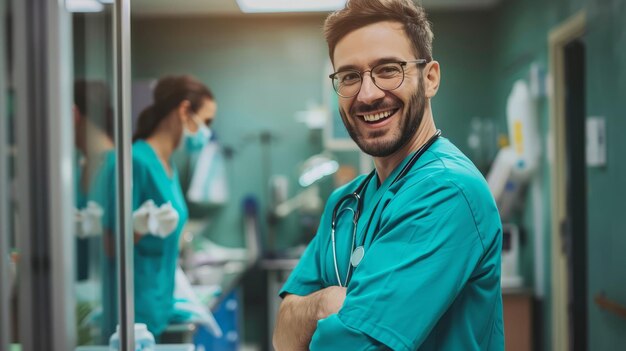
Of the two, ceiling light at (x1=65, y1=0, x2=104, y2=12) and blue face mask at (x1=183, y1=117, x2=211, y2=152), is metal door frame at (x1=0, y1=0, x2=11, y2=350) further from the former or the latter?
blue face mask at (x1=183, y1=117, x2=211, y2=152)

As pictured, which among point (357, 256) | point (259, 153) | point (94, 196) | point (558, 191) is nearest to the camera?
point (94, 196)

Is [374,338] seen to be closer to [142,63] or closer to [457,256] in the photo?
[457,256]

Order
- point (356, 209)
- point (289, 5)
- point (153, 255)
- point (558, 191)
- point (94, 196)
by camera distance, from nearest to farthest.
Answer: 1. point (94, 196)
2. point (356, 209)
3. point (153, 255)
4. point (558, 191)
5. point (289, 5)

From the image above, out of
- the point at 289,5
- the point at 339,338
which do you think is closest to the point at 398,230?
the point at 339,338

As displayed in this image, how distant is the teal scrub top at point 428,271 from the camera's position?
930 mm

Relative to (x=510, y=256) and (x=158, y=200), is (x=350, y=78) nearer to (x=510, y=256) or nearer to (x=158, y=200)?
(x=158, y=200)

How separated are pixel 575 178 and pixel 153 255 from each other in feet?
6.84

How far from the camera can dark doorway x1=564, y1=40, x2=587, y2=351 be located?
Result: 2930 mm

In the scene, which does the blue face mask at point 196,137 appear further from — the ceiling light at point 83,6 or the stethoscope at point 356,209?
the ceiling light at point 83,6

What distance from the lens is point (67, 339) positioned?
81 cm

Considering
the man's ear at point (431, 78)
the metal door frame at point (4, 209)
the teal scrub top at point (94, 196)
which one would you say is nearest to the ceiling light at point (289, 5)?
the man's ear at point (431, 78)

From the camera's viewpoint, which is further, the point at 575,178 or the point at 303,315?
the point at 575,178

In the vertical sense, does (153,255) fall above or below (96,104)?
below

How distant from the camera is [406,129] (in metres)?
1.10
